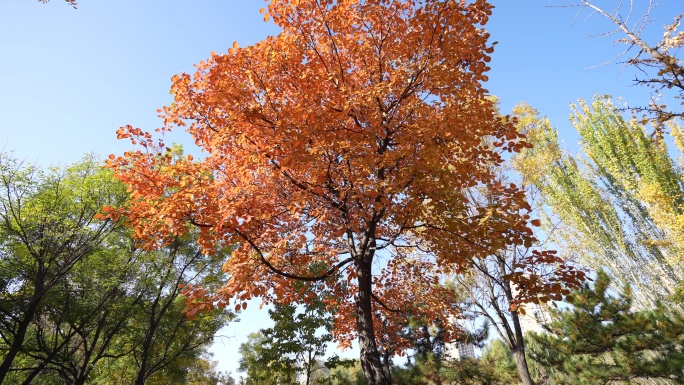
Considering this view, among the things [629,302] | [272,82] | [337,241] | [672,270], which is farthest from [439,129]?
[672,270]

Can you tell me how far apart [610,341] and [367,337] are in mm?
9402

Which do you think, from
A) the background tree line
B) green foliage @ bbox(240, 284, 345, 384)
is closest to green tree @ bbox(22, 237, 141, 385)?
the background tree line

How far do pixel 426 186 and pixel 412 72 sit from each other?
1.56 m

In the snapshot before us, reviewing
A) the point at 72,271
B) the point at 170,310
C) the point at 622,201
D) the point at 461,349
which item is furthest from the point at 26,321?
the point at 622,201

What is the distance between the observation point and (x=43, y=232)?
9.43m

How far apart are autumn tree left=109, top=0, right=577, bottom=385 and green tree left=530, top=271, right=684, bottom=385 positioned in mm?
7720

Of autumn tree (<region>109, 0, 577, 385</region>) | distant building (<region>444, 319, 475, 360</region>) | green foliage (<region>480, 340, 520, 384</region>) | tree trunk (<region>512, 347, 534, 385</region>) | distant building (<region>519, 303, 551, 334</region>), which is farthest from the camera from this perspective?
distant building (<region>444, 319, 475, 360</region>)

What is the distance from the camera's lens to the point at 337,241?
19.7ft

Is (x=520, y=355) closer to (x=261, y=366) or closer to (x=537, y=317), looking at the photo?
(x=537, y=317)

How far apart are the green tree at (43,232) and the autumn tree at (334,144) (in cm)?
715

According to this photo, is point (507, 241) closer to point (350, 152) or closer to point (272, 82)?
point (350, 152)

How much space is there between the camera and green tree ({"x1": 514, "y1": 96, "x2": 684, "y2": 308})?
623 inches

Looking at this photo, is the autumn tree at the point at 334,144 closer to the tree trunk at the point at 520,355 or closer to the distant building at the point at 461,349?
the tree trunk at the point at 520,355

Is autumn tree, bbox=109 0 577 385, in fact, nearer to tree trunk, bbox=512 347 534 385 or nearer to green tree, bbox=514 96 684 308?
tree trunk, bbox=512 347 534 385
